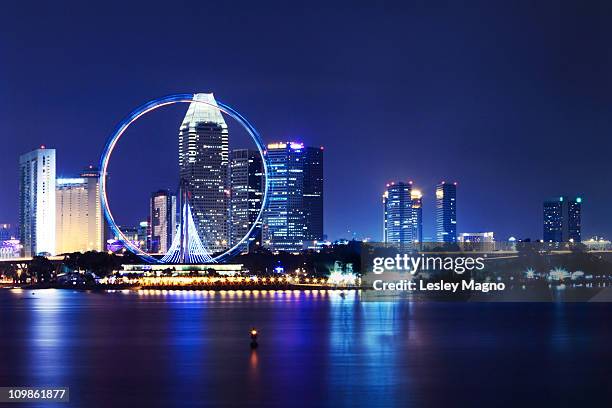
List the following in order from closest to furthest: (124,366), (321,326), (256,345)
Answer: (124,366) < (256,345) < (321,326)

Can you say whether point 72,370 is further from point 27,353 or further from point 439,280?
point 439,280

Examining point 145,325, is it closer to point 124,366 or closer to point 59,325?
point 59,325

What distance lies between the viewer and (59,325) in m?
91.1

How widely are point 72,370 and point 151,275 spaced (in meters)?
136

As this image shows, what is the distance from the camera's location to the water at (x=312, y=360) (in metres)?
46.7

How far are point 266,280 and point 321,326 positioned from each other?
11387cm

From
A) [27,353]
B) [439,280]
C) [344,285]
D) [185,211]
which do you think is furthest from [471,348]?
[344,285]

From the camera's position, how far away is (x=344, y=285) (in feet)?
630

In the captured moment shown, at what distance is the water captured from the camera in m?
46.7

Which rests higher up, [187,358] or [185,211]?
[185,211]

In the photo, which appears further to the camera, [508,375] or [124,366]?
[124,366]

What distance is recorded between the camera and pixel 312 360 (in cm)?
6000

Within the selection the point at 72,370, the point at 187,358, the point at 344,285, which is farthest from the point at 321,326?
the point at 344,285

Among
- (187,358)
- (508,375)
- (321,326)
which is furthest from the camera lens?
(321,326)
